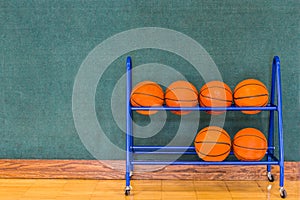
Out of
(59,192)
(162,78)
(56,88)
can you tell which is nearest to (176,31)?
(162,78)

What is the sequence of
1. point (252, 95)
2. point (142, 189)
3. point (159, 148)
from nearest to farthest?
point (252, 95)
point (142, 189)
point (159, 148)

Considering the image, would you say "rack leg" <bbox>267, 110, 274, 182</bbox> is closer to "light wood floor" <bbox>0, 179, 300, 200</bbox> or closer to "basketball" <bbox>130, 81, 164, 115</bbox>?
"light wood floor" <bbox>0, 179, 300, 200</bbox>

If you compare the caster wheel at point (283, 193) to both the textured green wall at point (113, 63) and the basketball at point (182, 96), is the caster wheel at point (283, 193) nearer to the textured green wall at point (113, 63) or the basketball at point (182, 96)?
the textured green wall at point (113, 63)

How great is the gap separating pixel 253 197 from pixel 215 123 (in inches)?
22.5

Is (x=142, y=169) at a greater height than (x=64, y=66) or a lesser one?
lesser

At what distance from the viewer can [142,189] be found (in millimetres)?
2898

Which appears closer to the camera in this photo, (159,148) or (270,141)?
(270,141)

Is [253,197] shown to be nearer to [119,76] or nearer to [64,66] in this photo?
[119,76]

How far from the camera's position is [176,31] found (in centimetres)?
303

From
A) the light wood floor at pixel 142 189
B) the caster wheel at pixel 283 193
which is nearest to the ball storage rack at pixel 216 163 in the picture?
the caster wheel at pixel 283 193

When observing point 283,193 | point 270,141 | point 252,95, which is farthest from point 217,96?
point 283,193

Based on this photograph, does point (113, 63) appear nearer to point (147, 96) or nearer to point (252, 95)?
point (147, 96)

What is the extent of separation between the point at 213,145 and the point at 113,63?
926 mm

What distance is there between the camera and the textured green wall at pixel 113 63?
300 cm
